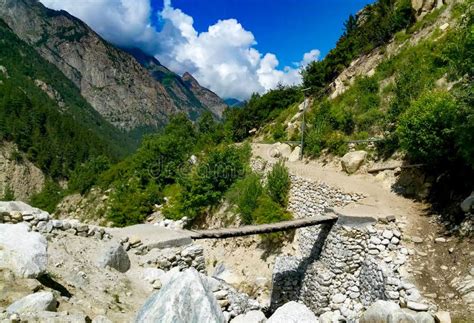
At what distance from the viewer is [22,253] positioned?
18.8ft

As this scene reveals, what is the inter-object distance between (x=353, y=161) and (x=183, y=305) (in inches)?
572

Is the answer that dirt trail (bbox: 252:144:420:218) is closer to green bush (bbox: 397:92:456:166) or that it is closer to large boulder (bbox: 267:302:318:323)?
green bush (bbox: 397:92:456:166)

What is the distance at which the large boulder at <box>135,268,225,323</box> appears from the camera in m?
5.05

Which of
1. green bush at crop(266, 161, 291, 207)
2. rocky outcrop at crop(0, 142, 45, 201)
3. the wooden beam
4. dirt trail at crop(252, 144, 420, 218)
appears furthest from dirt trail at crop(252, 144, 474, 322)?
rocky outcrop at crop(0, 142, 45, 201)

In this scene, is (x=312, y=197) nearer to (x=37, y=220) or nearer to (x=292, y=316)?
(x=292, y=316)

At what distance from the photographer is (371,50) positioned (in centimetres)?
3088

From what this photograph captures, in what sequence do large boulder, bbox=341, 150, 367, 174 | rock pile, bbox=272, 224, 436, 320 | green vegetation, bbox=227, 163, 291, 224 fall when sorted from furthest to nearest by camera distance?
large boulder, bbox=341, 150, 367, 174, green vegetation, bbox=227, 163, 291, 224, rock pile, bbox=272, 224, 436, 320

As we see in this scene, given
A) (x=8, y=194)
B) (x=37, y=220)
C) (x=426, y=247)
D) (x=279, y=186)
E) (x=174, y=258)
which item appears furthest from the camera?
(x=8, y=194)

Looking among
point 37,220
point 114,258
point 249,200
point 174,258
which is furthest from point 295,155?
point 37,220

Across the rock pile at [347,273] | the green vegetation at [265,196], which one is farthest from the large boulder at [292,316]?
the green vegetation at [265,196]

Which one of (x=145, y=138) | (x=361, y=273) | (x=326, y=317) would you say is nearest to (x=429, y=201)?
(x=361, y=273)

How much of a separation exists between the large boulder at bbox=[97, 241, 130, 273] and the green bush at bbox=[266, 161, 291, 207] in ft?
31.0

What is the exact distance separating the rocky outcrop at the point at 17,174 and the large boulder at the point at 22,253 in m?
82.5

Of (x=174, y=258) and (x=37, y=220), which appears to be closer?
(x=37, y=220)
